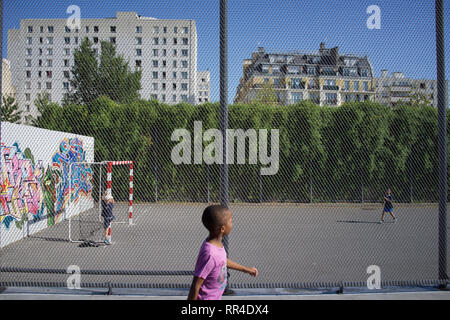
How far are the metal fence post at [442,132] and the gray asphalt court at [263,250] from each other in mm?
501

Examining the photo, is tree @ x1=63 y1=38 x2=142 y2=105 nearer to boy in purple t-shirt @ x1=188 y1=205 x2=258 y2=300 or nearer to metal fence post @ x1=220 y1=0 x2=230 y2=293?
metal fence post @ x1=220 y1=0 x2=230 y2=293

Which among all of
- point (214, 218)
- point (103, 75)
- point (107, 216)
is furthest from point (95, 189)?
point (214, 218)

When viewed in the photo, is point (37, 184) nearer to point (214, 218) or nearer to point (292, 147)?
point (214, 218)

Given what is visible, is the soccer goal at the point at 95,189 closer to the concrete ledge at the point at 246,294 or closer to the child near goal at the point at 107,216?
the child near goal at the point at 107,216

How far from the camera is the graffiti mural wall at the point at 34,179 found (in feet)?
26.5

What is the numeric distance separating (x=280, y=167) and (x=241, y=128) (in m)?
2.53

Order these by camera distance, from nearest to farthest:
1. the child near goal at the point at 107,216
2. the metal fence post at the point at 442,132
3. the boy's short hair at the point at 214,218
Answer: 1. the boy's short hair at the point at 214,218
2. the metal fence post at the point at 442,132
3. the child near goal at the point at 107,216

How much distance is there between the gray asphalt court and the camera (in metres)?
5.58

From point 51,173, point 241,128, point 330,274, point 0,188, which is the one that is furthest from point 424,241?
point 51,173

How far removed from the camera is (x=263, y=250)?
7.70 meters

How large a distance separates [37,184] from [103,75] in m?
3.74

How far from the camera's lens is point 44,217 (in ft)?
34.2

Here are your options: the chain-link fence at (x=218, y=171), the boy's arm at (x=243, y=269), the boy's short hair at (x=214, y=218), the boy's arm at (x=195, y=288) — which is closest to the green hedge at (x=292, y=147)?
the chain-link fence at (x=218, y=171)

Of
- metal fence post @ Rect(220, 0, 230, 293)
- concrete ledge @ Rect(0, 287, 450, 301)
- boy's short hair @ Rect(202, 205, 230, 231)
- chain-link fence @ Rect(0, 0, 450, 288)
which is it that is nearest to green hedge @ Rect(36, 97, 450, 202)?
chain-link fence @ Rect(0, 0, 450, 288)
